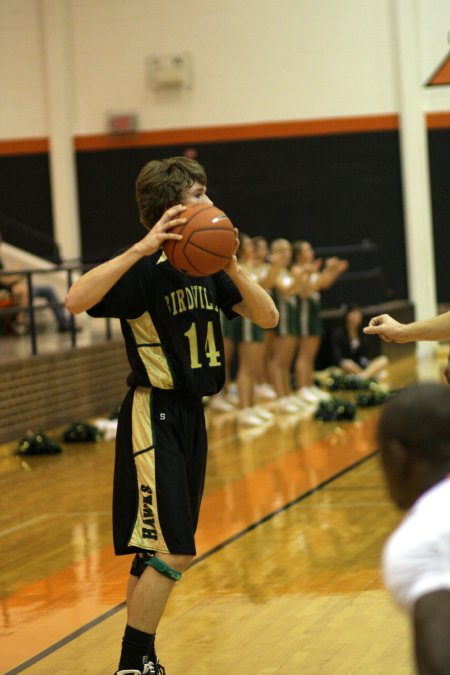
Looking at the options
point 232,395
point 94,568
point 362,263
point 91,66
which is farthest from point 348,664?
point 91,66

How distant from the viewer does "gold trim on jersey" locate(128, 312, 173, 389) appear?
12.5ft

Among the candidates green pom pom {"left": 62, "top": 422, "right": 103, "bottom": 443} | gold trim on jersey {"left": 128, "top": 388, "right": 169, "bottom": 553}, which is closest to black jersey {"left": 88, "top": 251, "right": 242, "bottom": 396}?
gold trim on jersey {"left": 128, "top": 388, "right": 169, "bottom": 553}

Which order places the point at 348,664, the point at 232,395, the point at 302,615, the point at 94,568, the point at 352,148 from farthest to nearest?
the point at 352,148 < the point at 232,395 < the point at 94,568 < the point at 302,615 < the point at 348,664

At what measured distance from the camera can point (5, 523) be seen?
7.44 meters

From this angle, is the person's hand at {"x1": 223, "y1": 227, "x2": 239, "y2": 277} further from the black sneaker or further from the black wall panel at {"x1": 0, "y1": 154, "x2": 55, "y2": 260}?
the black wall panel at {"x1": 0, "y1": 154, "x2": 55, "y2": 260}

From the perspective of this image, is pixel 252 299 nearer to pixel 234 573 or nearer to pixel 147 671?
pixel 147 671

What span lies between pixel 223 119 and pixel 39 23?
3316 millimetres

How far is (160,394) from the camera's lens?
387 centimetres

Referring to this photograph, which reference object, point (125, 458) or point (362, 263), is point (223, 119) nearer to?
point (362, 263)

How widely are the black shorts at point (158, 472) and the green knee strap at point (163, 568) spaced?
1.4 inches

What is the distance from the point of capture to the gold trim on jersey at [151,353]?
3.82 metres

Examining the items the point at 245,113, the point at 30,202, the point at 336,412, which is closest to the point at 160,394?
the point at 336,412

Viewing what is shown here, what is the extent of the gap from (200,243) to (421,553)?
1.90 m

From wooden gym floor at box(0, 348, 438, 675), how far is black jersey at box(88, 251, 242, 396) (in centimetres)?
115
